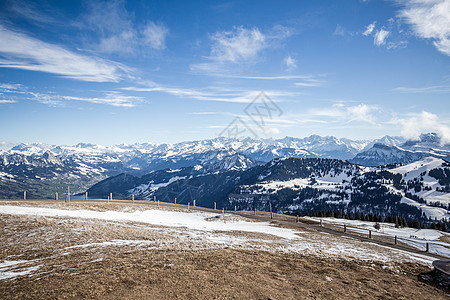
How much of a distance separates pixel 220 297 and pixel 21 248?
14379 mm

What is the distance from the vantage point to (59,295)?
28.6ft

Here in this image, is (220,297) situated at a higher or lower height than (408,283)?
higher

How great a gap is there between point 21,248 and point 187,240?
35.9ft

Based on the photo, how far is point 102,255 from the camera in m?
14.2

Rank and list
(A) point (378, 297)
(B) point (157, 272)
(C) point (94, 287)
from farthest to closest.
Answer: (B) point (157, 272) → (A) point (378, 297) → (C) point (94, 287)

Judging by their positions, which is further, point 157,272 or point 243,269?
point 243,269

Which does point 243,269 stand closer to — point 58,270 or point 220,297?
point 220,297

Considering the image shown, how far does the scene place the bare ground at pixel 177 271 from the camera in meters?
9.55

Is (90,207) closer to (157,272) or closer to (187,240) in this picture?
(187,240)

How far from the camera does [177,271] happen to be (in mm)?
11656

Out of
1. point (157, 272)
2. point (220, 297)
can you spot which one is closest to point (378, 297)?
point (220, 297)

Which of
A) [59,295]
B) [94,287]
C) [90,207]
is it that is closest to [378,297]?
[94,287]

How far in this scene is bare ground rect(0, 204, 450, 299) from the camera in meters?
9.55

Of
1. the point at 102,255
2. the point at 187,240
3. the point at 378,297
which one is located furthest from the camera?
the point at 187,240
